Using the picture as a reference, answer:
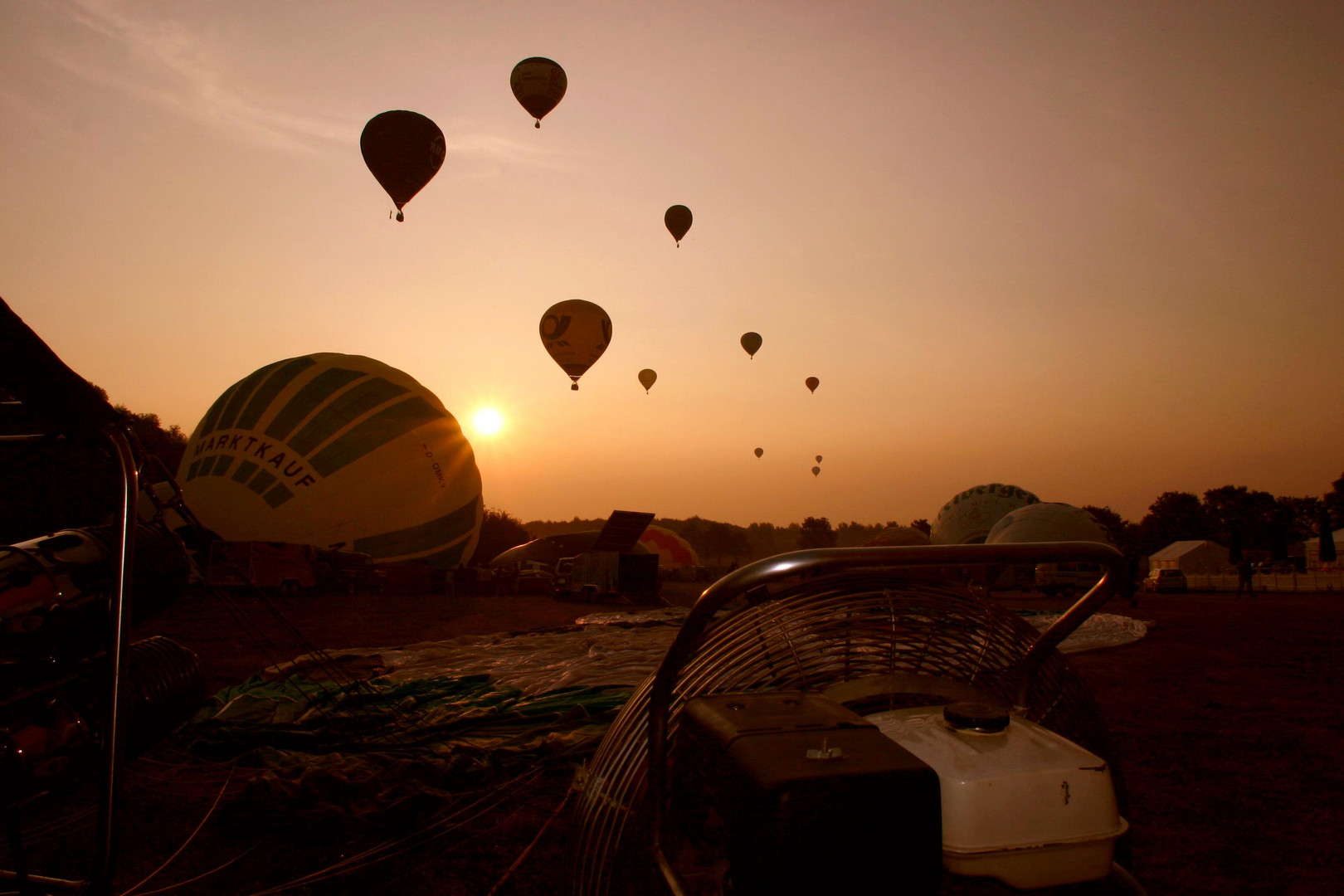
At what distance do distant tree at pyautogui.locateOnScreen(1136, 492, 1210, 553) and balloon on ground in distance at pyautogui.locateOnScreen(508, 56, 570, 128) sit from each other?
6972 cm

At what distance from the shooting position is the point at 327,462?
17.5 m

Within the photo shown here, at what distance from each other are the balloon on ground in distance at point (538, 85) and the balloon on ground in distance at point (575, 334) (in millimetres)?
4620

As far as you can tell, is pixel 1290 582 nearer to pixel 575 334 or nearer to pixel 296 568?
pixel 575 334

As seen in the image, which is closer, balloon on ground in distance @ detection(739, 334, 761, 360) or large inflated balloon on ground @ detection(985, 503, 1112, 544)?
large inflated balloon on ground @ detection(985, 503, 1112, 544)

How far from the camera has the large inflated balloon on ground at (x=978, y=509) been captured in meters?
32.4

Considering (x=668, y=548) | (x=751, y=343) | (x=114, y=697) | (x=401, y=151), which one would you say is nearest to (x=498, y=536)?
(x=668, y=548)

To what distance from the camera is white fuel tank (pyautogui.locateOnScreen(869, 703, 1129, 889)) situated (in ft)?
4.35

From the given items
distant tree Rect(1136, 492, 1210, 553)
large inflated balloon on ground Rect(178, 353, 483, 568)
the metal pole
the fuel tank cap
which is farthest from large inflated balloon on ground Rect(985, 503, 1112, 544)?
distant tree Rect(1136, 492, 1210, 553)

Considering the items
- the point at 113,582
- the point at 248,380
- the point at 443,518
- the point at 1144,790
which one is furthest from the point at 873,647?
the point at 248,380

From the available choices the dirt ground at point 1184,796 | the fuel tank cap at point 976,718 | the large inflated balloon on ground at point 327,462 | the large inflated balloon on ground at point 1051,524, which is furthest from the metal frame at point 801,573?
the large inflated balloon on ground at point 1051,524

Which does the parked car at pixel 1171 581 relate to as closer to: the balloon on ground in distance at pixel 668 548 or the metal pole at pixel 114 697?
the balloon on ground in distance at pixel 668 548

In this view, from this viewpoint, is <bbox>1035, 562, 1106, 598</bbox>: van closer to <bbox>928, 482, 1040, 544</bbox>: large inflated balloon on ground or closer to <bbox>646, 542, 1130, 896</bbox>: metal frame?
<bbox>928, 482, 1040, 544</bbox>: large inflated balloon on ground

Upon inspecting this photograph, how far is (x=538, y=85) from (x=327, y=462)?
369 inches

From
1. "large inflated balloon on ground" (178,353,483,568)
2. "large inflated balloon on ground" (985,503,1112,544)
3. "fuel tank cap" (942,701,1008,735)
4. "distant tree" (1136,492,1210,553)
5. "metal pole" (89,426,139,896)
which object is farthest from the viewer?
"distant tree" (1136,492,1210,553)
